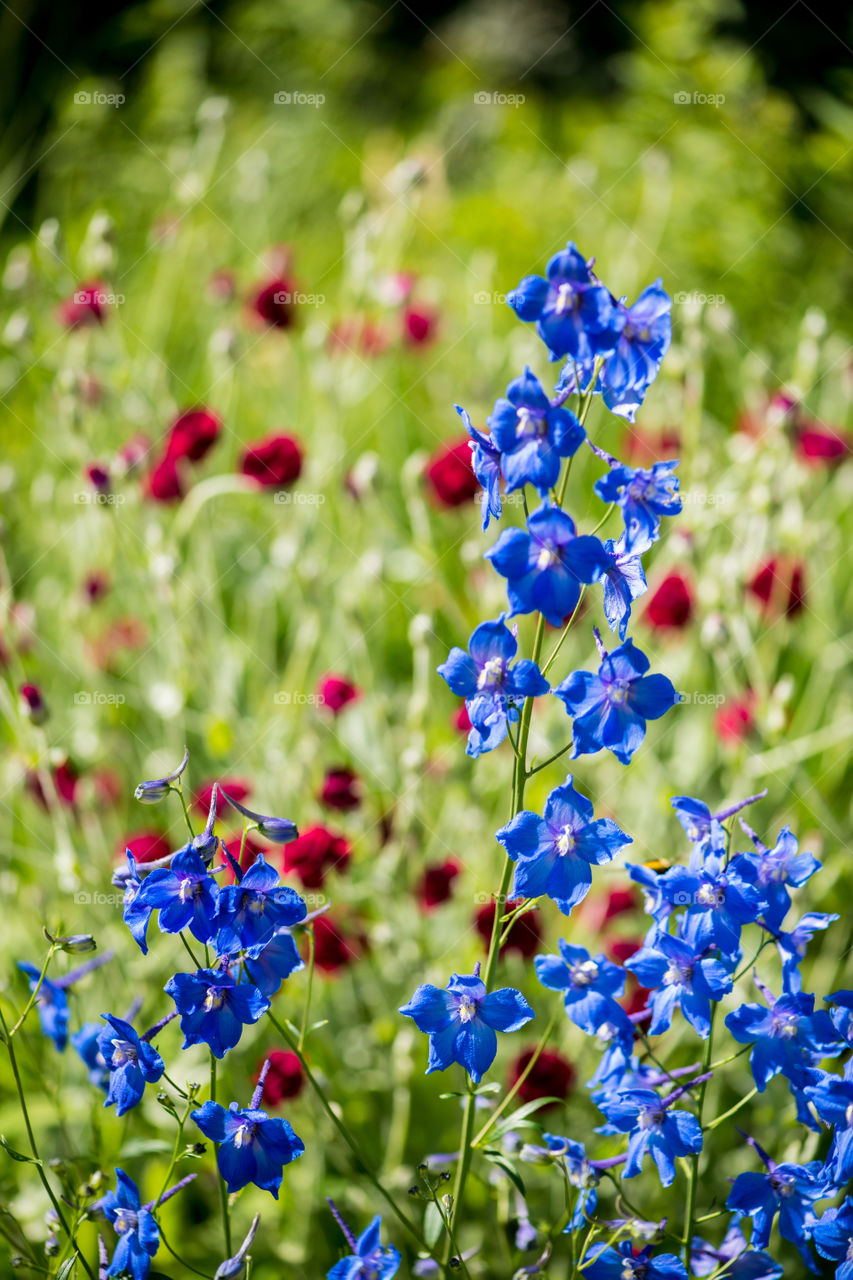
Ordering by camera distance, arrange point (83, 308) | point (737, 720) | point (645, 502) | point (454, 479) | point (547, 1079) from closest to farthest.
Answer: point (645, 502) → point (547, 1079) → point (737, 720) → point (454, 479) → point (83, 308)

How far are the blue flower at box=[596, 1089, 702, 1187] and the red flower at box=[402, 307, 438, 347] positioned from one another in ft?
7.46

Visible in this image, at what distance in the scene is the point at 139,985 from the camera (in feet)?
6.50

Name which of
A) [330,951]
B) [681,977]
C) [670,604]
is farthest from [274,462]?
[681,977]

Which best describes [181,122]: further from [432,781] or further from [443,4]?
[443,4]

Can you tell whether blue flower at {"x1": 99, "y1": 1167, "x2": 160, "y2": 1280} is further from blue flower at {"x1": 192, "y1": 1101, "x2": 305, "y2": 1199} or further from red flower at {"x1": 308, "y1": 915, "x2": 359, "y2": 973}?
red flower at {"x1": 308, "y1": 915, "x2": 359, "y2": 973}

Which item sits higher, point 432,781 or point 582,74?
point 582,74

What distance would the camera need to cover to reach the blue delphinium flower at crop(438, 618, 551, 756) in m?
0.97

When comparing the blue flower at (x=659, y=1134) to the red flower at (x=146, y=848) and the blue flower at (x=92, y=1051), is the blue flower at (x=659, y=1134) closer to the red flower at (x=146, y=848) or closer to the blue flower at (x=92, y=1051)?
the blue flower at (x=92, y=1051)

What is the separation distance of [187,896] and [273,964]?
0.14 metres

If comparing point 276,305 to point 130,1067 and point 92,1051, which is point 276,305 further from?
point 130,1067

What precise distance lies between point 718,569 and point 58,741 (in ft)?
5.15

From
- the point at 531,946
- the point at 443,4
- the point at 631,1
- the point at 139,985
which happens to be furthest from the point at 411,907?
the point at 443,4

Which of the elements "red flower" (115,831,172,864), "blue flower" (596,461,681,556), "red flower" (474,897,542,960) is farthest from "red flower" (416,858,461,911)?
"blue flower" (596,461,681,556)

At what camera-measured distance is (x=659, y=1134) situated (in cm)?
107
